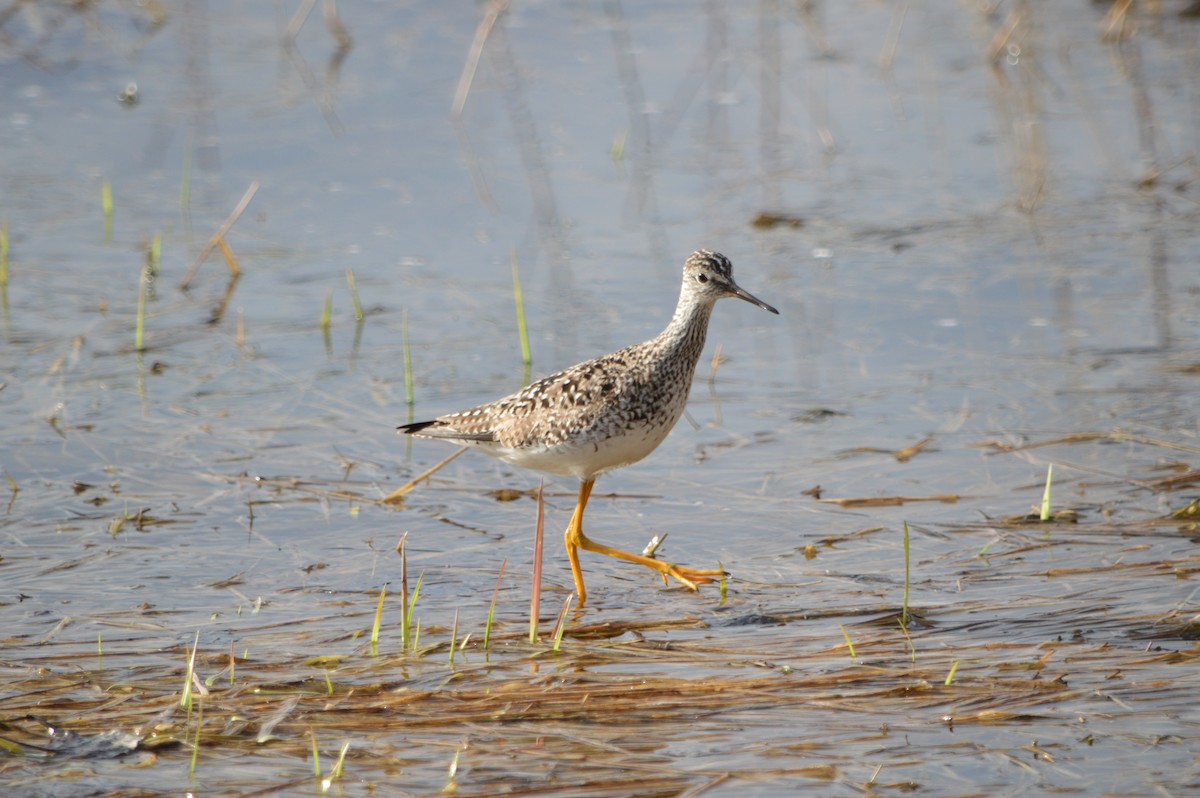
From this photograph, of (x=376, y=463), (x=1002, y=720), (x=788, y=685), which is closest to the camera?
(x=1002, y=720)

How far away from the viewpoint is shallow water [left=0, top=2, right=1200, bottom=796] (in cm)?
462

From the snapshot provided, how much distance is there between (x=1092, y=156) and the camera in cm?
1098

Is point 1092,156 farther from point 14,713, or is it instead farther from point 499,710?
point 14,713

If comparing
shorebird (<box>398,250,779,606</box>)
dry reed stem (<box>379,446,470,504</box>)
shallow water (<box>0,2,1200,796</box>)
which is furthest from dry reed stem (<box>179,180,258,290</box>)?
shorebird (<box>398,250,779,606</box>)

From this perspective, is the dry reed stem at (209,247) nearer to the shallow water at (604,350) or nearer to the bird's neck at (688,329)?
the shallow water at (604,350)

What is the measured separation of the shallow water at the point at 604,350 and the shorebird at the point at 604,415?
1.39ft

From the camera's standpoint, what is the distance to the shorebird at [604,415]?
6.11m

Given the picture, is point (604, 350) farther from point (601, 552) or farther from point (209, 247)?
point (209, 247)

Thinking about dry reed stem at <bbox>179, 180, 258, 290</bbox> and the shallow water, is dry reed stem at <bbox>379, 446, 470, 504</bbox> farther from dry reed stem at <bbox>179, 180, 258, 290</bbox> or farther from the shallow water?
dry reed stem at <bbox>179, 180, 258, 290</bbox>

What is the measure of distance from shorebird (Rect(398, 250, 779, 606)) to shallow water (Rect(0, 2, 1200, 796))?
425mm

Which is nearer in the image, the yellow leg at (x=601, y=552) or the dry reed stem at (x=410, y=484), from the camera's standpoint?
the yellow leg at (x=601, y=552)

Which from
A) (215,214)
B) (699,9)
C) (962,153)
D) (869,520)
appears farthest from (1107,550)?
(699,9)

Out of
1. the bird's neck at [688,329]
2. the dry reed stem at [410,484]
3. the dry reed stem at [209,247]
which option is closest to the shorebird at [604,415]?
the bird's neck at [688,329]

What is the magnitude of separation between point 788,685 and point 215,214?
6.62 meters
